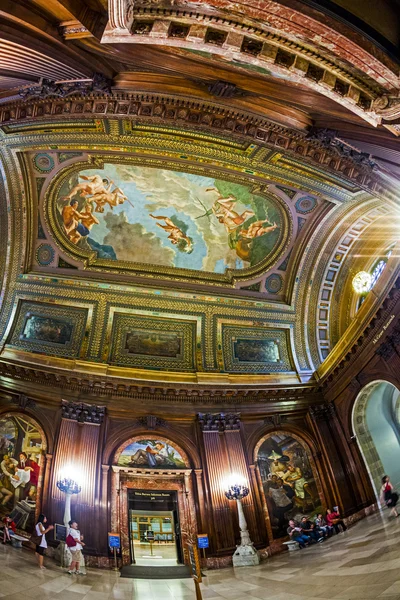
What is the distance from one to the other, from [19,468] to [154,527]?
4.66 meters

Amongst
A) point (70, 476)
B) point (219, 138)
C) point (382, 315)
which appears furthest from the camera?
point (382, 315)

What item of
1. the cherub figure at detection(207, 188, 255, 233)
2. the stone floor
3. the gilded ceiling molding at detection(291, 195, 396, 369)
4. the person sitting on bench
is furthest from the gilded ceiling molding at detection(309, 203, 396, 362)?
the stone floor

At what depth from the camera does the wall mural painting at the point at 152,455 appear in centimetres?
1502

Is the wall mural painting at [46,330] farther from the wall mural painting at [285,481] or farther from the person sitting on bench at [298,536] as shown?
the person sitting on bench at [298,536]

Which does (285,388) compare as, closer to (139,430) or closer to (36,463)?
(139,430)

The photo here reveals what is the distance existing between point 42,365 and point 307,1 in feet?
43.3

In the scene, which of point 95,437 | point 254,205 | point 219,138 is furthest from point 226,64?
point 95,437

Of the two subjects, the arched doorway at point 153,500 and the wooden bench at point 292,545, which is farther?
the arched doorway at point 153,500

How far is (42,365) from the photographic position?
14.9 meters

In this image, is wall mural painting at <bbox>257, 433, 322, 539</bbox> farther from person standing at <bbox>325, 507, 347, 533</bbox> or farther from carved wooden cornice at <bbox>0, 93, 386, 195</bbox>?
carved wooden cornice at <bbox>0, 93, 386, 195</bbox>

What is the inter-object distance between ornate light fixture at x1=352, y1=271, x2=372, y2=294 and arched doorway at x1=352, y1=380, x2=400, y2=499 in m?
3.63

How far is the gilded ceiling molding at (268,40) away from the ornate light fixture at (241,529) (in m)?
11.8

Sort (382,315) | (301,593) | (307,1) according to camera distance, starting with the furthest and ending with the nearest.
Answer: (382,315) < (301,593) < (307,1)

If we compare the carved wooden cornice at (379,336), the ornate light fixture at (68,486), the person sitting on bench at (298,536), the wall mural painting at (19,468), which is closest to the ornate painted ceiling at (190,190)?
the carved wooden cornice at (379,336)
